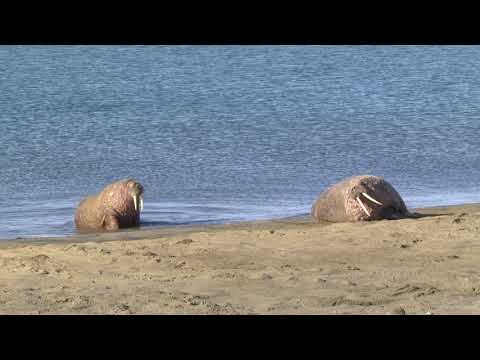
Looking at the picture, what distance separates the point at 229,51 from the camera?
2711 cm

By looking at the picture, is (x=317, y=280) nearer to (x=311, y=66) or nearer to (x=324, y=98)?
(x=324, y=98)

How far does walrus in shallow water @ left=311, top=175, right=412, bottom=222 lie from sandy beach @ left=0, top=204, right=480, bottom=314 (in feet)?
1.57

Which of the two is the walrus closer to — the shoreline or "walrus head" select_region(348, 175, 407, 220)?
the shoreline

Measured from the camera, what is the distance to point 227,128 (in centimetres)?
1727

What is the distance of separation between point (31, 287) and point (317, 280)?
1874mm

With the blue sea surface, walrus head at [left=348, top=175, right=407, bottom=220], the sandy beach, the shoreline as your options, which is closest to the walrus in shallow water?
walrus head at [left=348, top=175, right=407, bottom=220]

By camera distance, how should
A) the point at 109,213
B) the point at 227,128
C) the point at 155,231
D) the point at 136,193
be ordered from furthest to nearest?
the point at 227,128 < the point at 136,193 < the point at 109,213 < the point at 155,231

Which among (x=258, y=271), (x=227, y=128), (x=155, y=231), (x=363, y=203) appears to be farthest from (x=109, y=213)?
(x=227, y=128)

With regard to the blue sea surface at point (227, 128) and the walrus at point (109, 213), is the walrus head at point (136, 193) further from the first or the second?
the blue sea surface at point (227, 128)

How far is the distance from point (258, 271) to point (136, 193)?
12.7 feet

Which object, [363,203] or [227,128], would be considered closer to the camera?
[363,203]

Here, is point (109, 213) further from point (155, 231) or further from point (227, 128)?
point (227, 128)

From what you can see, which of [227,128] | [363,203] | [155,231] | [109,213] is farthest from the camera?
[227,128]
